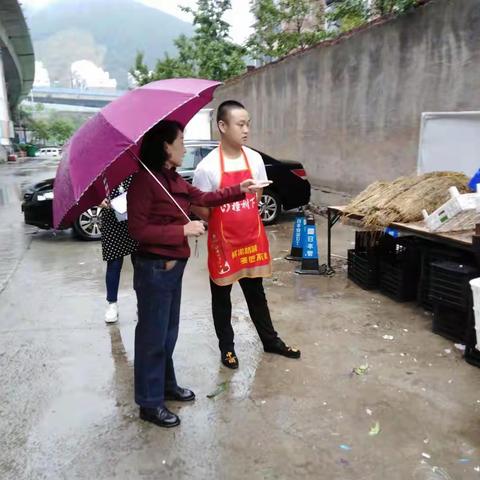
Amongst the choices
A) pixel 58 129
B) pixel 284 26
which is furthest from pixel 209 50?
pixel 58 129

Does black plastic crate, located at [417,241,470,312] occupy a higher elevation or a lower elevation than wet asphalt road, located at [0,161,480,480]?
higher

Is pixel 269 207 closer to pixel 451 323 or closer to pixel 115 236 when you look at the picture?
pixel 115 236

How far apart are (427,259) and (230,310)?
1990 mm

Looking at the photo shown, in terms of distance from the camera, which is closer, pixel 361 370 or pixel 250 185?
pixel 250 185

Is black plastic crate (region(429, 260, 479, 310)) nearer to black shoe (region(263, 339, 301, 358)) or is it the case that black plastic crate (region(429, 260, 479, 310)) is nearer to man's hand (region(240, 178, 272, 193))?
black shoe (region(263, 339, 301, 358))

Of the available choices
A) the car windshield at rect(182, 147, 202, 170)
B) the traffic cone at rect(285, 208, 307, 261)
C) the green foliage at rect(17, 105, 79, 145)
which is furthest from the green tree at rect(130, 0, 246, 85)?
→ the green foliage at rect(17, 105, 79, 145)

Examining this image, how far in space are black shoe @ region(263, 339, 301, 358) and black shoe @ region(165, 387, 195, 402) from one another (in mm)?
821

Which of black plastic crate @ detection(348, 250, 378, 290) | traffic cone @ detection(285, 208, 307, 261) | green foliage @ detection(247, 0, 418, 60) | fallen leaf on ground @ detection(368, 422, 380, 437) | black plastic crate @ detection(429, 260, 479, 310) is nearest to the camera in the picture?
fallen leaf on ground @ detection(368, 422, 380, 437)

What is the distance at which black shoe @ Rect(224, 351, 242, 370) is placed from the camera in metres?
3.57

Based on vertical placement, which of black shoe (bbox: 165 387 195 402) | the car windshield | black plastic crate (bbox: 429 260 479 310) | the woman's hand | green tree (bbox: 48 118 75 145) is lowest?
green tree (bbox: 48 118 75 145)

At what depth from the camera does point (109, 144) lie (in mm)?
2314

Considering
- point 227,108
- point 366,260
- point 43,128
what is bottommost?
point 43,128

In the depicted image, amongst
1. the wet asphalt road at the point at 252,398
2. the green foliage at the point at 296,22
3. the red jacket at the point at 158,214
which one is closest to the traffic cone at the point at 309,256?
the wet asphalt road at the point at 252,398

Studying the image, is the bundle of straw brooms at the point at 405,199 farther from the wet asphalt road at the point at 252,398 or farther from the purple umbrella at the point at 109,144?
the purple umbrella at the point at 109,144
